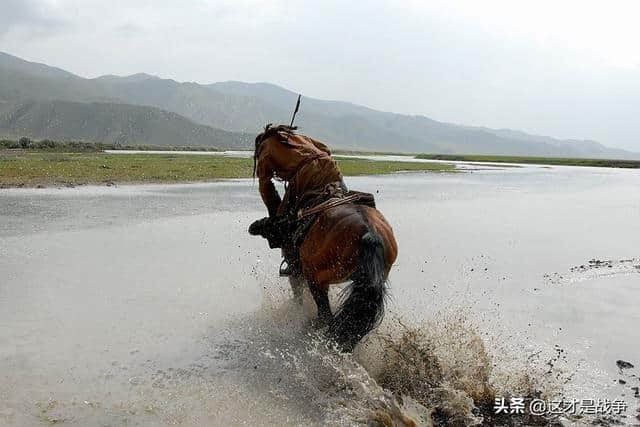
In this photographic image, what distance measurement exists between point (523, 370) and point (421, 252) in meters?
5.72

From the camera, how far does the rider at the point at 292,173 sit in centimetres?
564

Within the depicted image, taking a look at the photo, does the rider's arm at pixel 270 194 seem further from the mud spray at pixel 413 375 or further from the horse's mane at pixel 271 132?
the mud spray at pixel 413 375

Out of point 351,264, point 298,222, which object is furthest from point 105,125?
point 351,264

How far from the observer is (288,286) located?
746 centimetres

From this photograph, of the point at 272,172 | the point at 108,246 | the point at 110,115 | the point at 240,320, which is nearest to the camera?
the point at 272,172

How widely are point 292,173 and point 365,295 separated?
1909mm

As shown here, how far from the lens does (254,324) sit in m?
6.48

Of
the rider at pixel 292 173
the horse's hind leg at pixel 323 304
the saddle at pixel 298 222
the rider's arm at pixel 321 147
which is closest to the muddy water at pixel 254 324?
the horse's hind leg at pixel 323 304

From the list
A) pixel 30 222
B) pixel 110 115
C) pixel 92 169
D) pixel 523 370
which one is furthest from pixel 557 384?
pixel 110 115

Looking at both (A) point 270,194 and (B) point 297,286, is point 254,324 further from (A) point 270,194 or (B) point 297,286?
(A) point 270,194

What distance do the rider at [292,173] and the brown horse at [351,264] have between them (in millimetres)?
575

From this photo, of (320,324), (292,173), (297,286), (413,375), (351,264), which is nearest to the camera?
(351,264)

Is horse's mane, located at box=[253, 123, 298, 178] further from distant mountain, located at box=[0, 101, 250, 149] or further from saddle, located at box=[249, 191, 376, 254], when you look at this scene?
distant mountain, located at box=[0, 101, 250, 149]

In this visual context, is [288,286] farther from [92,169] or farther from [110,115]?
[110,115]
